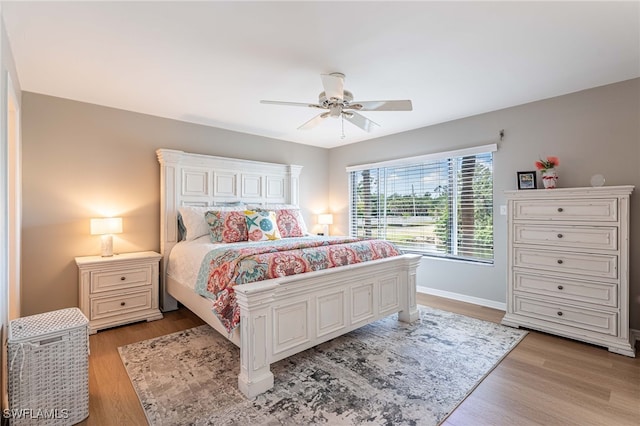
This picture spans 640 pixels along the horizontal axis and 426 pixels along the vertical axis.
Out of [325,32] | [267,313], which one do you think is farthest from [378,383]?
[325,32]

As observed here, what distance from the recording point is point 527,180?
3.33 meters

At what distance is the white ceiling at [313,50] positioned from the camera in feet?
6.07

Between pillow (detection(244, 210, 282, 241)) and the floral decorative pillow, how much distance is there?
137mm

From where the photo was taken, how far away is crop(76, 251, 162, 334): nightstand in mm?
3055

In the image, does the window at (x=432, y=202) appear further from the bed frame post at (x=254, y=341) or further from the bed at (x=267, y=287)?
the bed frame post at (x=254, y=341)

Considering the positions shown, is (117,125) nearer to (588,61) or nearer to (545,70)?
(545,70)

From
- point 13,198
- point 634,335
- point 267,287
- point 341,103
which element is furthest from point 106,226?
point 634,335

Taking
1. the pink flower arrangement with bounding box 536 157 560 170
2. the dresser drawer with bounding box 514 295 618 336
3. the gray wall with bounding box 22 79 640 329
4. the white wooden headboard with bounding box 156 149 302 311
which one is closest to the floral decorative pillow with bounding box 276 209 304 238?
the white wooden headboard with bounding box 156 149 302 311

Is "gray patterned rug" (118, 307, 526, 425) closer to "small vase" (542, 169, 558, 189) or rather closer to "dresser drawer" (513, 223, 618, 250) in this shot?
"dresser drawer" (513, 223, 618, 250)

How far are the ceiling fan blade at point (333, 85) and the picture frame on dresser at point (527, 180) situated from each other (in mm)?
2205

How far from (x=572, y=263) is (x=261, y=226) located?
3.13 metres

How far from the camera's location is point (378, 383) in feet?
7.14

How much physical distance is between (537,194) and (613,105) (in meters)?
1.07

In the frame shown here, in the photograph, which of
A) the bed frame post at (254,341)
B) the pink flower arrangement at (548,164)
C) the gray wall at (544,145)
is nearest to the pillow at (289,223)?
the gray wall at (544,145)
